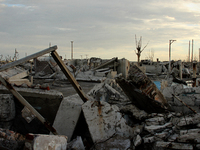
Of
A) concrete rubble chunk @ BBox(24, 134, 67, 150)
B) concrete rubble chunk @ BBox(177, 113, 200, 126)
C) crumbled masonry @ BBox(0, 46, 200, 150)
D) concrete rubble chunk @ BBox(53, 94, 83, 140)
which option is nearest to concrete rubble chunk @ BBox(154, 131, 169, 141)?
crumbled masonry @ BBox(0, 46, 200, 150)

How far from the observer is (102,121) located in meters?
3.01

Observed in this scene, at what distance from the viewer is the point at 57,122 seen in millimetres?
3291

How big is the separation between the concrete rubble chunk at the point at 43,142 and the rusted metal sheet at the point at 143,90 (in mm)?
1893

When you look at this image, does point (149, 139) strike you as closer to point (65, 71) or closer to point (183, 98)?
point (65, 71)

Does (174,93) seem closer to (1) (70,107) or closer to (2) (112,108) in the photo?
(2) (112,108)

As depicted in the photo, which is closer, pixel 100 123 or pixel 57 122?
pixel 100 123

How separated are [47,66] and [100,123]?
13.1 metres

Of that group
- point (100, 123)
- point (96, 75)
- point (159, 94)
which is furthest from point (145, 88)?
point (96, 75)

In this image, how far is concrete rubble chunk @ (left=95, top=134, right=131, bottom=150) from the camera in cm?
273

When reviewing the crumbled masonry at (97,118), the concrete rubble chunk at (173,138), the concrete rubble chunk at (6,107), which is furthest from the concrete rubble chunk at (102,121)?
the concrete rubble chunk at (6,107)

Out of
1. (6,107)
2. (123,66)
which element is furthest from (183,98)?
(123,66)

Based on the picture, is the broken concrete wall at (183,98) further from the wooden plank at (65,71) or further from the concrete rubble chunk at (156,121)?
the wooden plank at (65,71)

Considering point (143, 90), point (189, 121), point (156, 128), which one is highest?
point (143, 90)

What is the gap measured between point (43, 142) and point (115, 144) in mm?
1130
